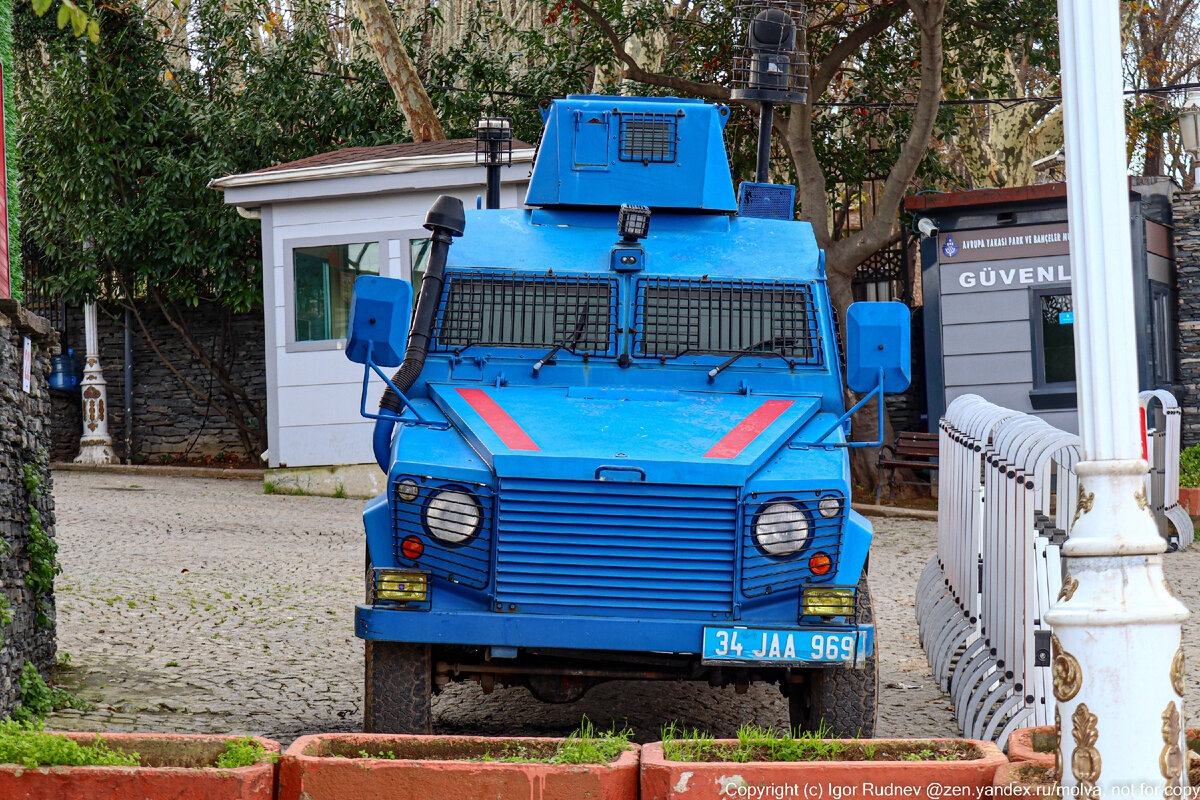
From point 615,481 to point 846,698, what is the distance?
51.2 inches

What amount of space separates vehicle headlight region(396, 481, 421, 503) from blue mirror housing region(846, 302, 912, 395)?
197cm

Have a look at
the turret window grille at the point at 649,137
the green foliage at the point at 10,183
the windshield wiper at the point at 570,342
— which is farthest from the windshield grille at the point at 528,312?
the green foliage at the point at 10,183

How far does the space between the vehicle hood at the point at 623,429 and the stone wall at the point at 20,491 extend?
1.99m

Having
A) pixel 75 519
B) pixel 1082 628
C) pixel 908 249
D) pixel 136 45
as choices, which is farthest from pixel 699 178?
pixel 136 45

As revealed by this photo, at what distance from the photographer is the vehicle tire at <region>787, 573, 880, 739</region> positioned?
495 centimetres

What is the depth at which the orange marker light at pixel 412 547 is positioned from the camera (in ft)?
16.0

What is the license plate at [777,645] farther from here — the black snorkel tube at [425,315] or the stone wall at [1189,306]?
the stone wall at [1189,306]

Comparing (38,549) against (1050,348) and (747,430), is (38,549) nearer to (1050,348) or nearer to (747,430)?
(747,430)

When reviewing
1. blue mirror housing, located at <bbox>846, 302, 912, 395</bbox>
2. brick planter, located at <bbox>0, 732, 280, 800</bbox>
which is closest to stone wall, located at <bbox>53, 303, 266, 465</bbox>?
blue mirror housing, located at <bbox>846, 302, 912, 395</bbox>

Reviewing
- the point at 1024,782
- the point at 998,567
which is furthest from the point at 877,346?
the point at 1024,782

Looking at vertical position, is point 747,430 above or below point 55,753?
above

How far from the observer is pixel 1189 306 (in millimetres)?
15820

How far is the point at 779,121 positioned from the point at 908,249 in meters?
3.01

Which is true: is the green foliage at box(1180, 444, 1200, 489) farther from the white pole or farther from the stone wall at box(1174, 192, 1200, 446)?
the white pole
